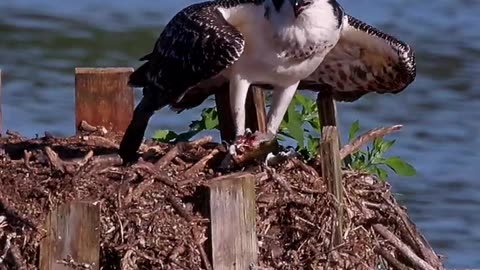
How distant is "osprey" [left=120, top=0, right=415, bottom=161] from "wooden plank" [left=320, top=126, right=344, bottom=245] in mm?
789

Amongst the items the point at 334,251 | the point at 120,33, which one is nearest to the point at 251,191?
the point at 334,251

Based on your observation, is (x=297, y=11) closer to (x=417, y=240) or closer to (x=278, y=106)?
(x=278, y=106)

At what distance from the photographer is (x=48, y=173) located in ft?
20.9

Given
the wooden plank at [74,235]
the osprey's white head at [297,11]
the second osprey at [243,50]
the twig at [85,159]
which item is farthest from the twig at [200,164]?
the wooden plank at [74,235]

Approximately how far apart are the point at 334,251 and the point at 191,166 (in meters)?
0.84

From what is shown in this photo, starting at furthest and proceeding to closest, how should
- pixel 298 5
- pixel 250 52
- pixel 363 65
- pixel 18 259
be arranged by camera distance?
1. pixel 363 65
2. pixel 250 52
3. pixel 298 5
4. pixel 18 259

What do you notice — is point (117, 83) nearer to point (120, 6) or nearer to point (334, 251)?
point (334, 251)

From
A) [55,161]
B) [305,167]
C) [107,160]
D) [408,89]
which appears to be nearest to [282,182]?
[305,167]

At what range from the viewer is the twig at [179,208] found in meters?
6.01

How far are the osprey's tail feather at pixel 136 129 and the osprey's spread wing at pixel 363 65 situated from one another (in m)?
0.88

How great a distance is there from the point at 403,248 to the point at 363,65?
126 cm

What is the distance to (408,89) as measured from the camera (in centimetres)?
1321

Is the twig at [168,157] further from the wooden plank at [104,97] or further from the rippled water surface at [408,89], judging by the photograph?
the rippled water surface at [408,89]

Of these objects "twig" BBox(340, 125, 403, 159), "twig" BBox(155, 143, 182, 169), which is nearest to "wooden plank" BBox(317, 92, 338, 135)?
"twig" BBox(340, 125, 403, 159)
